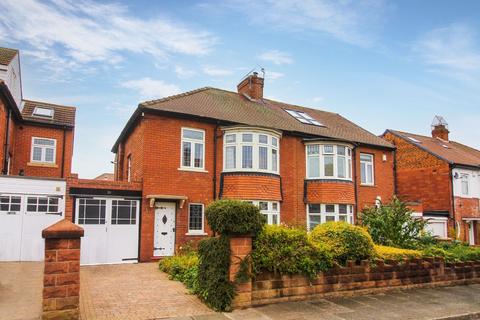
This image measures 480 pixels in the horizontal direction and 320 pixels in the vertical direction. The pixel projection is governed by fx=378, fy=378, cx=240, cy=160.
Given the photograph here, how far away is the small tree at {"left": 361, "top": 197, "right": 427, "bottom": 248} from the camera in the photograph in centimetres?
1199

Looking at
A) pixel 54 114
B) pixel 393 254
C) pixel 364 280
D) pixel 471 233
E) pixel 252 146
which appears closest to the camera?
pixel 364 280

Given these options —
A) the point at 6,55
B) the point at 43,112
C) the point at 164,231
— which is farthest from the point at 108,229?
the point at 6,55

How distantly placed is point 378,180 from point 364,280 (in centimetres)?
1319

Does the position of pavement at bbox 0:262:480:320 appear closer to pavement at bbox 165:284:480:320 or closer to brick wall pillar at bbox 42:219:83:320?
pavement at bbox 165:284:480:320

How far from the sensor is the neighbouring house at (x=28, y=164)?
13.0 metres

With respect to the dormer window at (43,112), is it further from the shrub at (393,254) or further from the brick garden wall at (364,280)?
the shrub at (393,254)

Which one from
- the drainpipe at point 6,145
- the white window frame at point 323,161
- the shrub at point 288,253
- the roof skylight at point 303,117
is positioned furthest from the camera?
the roof skylight at point 303,117

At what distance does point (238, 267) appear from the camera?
24.6 ft

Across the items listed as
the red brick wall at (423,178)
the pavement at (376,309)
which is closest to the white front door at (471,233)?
the red brick wall at (423,178)

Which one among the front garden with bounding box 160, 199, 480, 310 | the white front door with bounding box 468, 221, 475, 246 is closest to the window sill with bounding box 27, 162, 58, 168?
the front garden with bounding box 160, 199, 480, 310

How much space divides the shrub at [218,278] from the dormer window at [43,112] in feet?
50.7

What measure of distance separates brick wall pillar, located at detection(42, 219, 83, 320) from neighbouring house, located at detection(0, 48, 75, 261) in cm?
815

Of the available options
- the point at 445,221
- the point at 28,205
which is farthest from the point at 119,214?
the point at 445,221

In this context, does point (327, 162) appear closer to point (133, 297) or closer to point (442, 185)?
point (442, 185)
